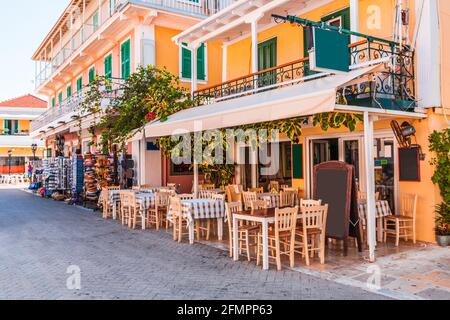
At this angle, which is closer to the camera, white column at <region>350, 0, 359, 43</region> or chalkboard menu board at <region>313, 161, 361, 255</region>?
chalkboard menu board at <region>313, 161, 361, 255</region>

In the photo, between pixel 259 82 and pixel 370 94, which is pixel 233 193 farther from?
pixel 370 94

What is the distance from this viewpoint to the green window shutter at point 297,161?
1147 centimetres

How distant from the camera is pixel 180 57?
16969 mm

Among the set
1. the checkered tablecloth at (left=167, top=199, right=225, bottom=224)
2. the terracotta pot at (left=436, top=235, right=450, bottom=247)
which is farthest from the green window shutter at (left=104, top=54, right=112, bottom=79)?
the terracotta pot at (left=436, top=235, right=450, bottom=247)

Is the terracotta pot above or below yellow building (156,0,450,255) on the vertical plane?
below

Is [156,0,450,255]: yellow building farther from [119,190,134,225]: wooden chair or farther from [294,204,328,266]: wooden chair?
[119,190,134,225]: wooden chair

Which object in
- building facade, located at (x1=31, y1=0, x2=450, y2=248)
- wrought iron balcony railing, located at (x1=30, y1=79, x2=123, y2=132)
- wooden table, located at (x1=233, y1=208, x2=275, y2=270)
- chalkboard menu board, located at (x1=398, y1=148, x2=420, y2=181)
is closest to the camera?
wooden table, located at (x1=233, y1=208, x2=275, y2=270)

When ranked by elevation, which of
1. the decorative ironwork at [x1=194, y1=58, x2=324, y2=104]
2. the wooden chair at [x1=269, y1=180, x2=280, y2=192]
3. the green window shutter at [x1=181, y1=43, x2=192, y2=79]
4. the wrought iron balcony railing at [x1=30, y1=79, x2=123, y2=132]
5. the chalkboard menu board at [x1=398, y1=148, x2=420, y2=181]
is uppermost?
the green window shutter at [x1=181, y1=43, x2=192, y2=79]

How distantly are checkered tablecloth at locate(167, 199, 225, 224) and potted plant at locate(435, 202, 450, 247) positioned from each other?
13.8 ft

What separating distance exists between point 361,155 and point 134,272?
6042mm

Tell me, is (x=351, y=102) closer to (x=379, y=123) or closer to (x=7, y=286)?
(x=379, y=123)

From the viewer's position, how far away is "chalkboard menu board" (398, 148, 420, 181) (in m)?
8.45

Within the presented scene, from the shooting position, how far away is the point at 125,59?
16953 mm

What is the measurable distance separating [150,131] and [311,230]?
18.5 feet
